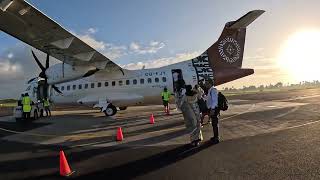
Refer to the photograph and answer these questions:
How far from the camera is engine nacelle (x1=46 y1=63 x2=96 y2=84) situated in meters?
25.3

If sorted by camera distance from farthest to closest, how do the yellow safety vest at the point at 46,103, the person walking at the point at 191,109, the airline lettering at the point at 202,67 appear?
the yellow safety vest at the point at 46,103 → the airline lettering at the point at 202,67 → the person walking at the point at 191,109

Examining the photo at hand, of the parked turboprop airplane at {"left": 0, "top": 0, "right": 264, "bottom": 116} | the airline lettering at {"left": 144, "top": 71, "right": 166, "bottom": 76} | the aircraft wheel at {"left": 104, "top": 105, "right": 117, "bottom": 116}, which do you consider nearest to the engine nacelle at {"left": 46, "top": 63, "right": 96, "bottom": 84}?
the parked turboprop airplane at {"left": 0, "top": 0, "right": 264, "bottom": 116}

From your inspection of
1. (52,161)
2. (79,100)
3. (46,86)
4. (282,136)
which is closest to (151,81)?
(79,100)

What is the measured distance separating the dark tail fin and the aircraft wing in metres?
7.49

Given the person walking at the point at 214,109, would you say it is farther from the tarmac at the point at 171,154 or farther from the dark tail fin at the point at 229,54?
the dark tail fin at the point at 229,54

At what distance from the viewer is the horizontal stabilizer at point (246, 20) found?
75.4 feet

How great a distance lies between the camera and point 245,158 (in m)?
8.63

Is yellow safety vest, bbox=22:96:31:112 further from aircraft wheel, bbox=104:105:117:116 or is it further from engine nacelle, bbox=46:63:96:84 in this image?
aircraft wheel, bbox=104:105:117:116

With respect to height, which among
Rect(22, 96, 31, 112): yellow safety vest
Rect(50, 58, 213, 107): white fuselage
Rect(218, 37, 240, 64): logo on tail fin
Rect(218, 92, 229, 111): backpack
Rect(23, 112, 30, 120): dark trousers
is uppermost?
Rect(218, 37, 240, 64): logo on tail fin

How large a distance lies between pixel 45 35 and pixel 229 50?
1404cm

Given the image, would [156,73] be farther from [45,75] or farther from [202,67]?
[45,75]

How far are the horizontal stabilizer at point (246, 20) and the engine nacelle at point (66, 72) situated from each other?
→ 1144 cm

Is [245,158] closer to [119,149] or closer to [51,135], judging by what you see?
[119,149]

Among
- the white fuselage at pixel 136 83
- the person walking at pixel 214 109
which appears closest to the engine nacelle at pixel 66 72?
the white fuselage at pixel 136 83
